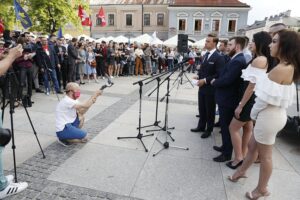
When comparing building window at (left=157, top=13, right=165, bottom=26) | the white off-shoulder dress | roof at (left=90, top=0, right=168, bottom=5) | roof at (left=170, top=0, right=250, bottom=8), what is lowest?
the white off-shoulder dress

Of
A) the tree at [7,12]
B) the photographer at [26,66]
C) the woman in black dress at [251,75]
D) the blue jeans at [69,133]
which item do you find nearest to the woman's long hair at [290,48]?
the woman in black dress at [251,75]

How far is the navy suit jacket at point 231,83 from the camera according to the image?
3629mm

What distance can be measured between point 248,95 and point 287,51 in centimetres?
82

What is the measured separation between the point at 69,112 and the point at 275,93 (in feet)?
10.7

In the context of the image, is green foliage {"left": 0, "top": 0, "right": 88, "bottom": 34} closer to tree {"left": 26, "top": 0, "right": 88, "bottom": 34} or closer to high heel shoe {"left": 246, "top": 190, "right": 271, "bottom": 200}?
tree {"left": 26, "top": 0, "right": 88, "bottom": 34}

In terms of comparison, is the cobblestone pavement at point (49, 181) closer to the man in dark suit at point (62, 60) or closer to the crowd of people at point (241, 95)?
the crowd of people at point (241, 95)

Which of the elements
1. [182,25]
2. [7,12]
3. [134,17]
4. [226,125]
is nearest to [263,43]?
[226,125]

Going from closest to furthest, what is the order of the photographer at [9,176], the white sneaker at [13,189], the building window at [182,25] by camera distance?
the photographer at [9,176] → the white sneaker at [13,189] → the building window at [182,25]

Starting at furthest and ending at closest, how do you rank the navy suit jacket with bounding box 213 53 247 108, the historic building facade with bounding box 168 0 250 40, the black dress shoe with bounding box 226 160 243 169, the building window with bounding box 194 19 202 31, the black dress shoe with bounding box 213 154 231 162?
the building window with bounding box 194 19 202 31
the historic building facade with bounding box 168 0 250 40
the black dress shoe with bounding box 213 154 231 162
the black dress shoe with bounding box 226 160 243 169
the navy suit jacket with bounding box 213 53 247 108

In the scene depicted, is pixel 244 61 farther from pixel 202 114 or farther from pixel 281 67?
pixel 202 114

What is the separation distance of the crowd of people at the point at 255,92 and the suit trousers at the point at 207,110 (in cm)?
2

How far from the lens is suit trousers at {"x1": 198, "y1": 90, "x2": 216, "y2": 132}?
16.0 feet

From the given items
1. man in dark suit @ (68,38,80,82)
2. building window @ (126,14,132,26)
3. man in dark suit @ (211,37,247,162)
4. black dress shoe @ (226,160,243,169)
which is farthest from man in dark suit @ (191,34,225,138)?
building window @ (126,14,132,26)

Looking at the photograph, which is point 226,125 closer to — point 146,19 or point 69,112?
point 69,112
